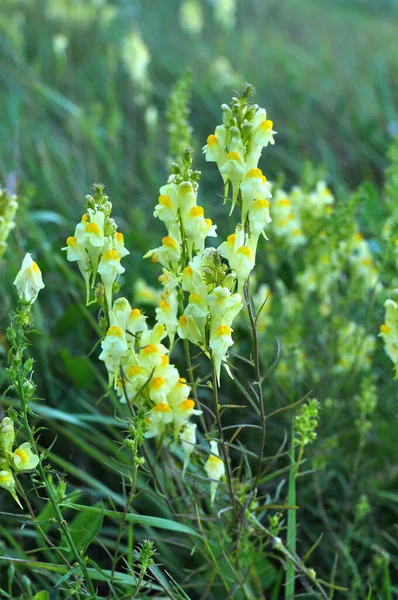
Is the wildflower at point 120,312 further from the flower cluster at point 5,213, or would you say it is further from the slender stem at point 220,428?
the flower cluster at point 5,213

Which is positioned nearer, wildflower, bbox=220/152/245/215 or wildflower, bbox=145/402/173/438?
wildflower, bbox=220/152/245/215

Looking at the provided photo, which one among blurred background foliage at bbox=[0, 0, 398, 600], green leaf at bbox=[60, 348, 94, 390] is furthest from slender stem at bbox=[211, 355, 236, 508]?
green leaf at bbox=[60, 348, 94, 390]

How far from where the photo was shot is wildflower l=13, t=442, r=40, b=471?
1.20m

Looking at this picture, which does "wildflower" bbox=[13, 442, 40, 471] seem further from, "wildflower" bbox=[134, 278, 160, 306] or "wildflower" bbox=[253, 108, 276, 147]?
"wildflower" bbox=[134, 278, 160, 306]

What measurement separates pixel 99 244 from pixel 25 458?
15.4 inches

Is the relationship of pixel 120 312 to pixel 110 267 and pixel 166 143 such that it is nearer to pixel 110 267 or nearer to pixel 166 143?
pixel 110 267

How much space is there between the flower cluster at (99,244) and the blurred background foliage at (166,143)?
671mm

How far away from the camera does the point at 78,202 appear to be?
3.60 metres

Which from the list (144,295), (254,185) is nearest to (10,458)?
(254,185)

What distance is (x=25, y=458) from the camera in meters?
1.21

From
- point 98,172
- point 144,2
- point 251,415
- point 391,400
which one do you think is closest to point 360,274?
point 391,400

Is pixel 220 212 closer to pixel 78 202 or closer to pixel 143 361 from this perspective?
pixel 78 202

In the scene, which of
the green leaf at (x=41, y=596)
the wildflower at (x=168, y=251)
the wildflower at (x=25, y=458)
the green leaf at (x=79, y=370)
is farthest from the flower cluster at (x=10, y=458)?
the green leaf at (x=79, y=370)

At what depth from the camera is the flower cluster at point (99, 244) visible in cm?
122
